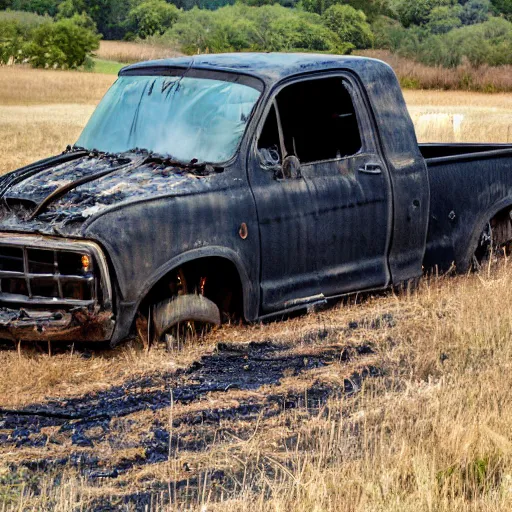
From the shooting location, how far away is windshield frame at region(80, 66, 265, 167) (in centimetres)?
688

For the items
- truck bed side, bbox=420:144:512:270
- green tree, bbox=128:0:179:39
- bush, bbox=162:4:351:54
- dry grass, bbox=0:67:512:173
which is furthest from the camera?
green tree, bbox=128:0:179:39

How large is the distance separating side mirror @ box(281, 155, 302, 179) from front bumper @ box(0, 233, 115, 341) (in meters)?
1.43

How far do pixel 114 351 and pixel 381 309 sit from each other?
2.02 meters

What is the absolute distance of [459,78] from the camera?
5497cm

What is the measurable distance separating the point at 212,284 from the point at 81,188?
1.01m

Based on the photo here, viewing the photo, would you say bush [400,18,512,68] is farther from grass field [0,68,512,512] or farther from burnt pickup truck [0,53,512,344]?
grass field [0,68,512,512]

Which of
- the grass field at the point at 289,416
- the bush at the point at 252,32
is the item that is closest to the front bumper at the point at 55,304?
the grass field at the point at 289,416

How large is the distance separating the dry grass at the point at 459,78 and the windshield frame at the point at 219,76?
153ft

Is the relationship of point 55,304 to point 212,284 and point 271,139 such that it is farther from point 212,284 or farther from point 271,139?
point 271,139

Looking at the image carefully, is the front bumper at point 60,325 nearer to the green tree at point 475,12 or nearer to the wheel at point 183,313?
the wheel at point 183,313

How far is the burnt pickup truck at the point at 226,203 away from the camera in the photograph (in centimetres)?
626

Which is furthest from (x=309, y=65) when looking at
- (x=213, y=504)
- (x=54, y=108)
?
(x=54, y=108)

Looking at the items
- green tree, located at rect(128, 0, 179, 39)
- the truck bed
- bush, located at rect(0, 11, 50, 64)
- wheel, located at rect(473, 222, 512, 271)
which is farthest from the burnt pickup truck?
green tree, located at rect(128, 0, 179, 39)

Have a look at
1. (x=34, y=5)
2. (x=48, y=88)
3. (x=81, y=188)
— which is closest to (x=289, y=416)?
(x=81, y=188)
